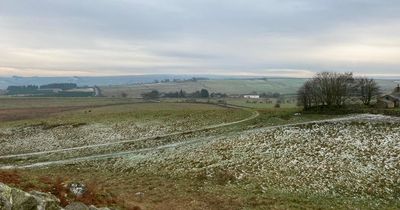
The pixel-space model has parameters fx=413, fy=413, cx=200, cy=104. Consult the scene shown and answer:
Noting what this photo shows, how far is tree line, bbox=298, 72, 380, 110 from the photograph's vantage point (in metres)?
71.1

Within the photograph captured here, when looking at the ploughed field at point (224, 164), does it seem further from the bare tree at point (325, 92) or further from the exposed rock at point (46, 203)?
the bare tree at point (325, 92)

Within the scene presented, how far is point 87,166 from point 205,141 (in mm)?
13178

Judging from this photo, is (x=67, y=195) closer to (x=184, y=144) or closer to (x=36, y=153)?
(x=184, y=144)

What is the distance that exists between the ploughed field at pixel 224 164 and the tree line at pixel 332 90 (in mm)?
12467

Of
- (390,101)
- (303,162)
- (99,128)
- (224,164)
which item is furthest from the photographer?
(390,101)

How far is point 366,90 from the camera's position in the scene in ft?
263

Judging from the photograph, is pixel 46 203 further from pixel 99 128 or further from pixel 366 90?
→ pixel 366 90

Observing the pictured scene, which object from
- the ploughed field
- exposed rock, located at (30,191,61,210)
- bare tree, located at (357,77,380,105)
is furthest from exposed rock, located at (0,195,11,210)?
bare tree, located at (357,77,380,105)

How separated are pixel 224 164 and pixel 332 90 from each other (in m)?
41.4

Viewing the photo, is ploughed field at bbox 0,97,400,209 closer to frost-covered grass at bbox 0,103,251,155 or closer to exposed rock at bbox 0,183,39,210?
frost-covered grass at bbox 0,103,251,155

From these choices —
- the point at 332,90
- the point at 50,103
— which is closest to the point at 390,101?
the point at 332,90

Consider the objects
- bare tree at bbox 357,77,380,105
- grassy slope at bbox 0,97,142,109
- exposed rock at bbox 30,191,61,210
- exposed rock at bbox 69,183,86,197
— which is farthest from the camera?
grassy slope at bbox 0,97,142,109

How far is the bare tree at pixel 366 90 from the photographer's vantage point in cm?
7919

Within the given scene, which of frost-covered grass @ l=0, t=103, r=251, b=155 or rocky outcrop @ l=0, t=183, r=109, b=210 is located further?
frost-covered grass @ l=0, t=103, r=251, b=155
